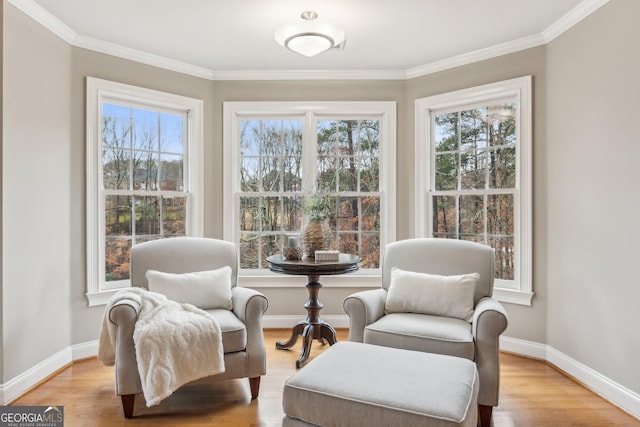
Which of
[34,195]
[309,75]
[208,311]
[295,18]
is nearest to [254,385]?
[208,311]

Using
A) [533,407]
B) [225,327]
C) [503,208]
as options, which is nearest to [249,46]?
[225,327]

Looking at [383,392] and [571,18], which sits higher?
[571,18]

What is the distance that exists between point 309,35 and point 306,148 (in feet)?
4.52

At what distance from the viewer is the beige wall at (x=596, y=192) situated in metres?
2.36

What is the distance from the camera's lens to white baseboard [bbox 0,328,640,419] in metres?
2.39

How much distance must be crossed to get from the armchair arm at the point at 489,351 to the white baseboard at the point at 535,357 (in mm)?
901

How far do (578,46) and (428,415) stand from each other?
2676 millimetres

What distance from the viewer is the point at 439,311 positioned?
2551mm

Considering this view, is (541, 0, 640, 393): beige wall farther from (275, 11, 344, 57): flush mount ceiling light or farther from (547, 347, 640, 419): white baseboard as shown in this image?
(275, 11, 344, 57): flush mount ceiling light

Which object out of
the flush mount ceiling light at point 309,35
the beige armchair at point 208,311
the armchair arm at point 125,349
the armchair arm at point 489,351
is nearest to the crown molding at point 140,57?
the flush mount ceiling light at point 309,35

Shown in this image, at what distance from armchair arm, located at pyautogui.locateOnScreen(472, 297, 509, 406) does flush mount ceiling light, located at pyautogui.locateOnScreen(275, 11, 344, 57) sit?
193 centimetres

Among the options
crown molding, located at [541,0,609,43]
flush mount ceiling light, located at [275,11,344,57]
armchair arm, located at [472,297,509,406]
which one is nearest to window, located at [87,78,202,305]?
flush mount ceiling light, located at [275,11,344,57]

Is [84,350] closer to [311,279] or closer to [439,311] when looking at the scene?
[311,279]

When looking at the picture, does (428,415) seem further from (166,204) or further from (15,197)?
(166,204)
